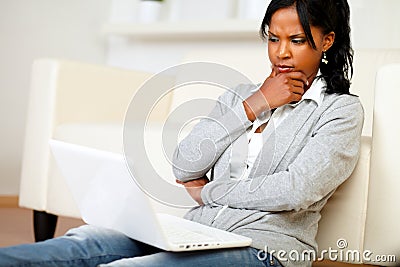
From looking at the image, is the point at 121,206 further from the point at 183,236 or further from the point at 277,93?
the point at 277,93

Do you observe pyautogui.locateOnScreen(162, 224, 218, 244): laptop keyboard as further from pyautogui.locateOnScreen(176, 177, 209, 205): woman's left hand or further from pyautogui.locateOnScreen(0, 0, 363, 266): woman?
pyautogui.locateOnScreen(176, 177, 209, 205): woman's left hand

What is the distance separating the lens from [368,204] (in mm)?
1548

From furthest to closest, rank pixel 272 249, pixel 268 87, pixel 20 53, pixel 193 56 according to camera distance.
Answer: pixel 20 53, pixel 193 56, pixel 268 87, pixel 272 249

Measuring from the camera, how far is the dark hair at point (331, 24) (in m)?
1.44

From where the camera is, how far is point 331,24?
1475mm

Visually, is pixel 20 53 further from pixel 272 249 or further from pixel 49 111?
pixel 272 249

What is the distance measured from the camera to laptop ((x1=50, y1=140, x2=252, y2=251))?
46.1 inches

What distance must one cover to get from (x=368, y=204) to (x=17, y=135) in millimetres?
2008

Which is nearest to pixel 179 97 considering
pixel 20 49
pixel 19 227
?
pixel 19 227

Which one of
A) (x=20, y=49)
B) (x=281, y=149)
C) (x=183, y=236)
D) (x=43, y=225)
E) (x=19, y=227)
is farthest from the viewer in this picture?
(x=20, y=49)

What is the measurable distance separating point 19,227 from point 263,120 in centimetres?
146

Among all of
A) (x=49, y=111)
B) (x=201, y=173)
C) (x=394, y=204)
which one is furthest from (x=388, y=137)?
(x=49, y=111)

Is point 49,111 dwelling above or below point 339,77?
below

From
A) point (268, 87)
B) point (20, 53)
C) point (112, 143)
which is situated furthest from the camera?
point (20, 53)
